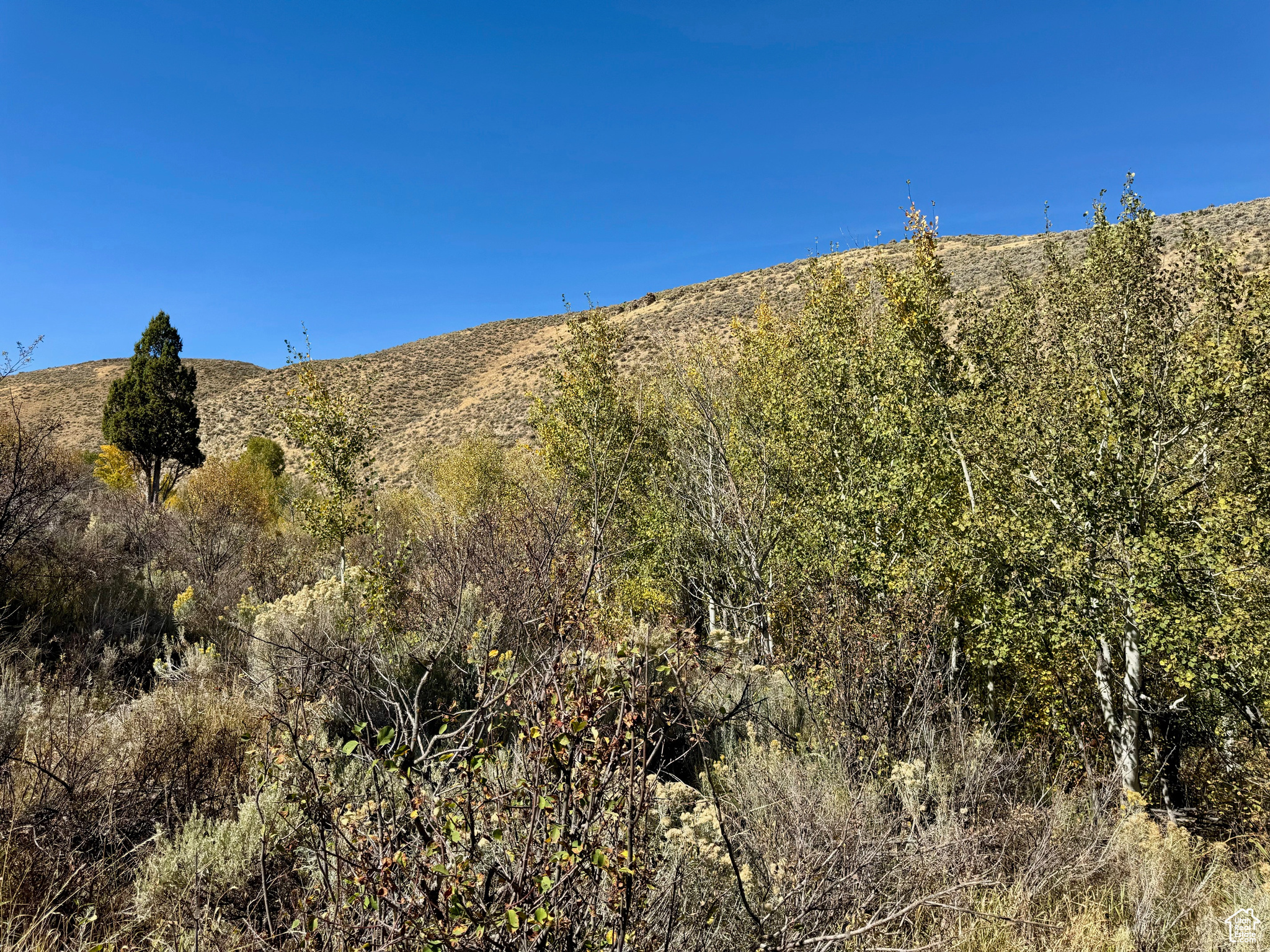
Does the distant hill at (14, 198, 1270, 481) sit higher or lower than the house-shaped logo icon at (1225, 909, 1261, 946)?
higher

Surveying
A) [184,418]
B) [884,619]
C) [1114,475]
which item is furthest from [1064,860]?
[184,418]

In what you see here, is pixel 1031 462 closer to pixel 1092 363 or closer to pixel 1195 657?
pixel 1092 363

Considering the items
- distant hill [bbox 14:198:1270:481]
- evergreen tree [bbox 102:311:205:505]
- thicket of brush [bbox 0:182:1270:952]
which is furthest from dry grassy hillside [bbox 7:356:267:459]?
thicket of brush [bbox 0:182:1270:952]

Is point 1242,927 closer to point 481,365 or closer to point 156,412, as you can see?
point 156,412

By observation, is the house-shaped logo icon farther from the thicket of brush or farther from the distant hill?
the distant hill

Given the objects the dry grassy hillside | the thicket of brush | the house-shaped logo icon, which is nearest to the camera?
the thicket of brush

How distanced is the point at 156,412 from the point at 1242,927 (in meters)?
35.2

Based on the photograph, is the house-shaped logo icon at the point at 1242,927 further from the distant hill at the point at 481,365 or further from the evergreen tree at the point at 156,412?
the distant hill at the point at 481,365

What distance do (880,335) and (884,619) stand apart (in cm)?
956

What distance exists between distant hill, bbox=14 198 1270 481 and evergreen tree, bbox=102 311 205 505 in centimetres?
1228

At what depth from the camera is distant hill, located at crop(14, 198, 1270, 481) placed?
43.9 m

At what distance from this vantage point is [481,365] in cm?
6544

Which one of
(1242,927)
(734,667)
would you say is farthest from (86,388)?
(1242,927)

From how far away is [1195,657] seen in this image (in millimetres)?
8781
